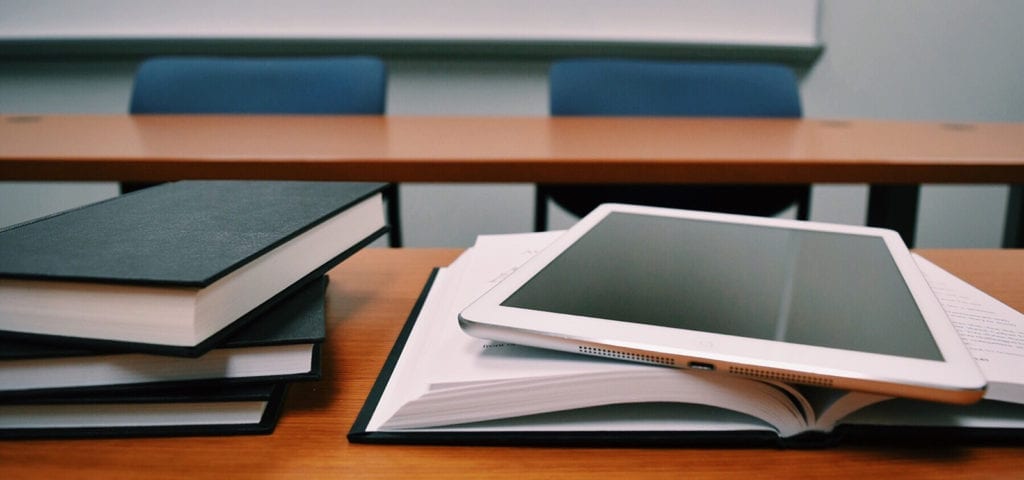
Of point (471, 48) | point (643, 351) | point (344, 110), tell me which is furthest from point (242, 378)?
point (471, 48)

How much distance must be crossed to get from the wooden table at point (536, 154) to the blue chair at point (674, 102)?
1.01 ft

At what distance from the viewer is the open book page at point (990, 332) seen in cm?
29

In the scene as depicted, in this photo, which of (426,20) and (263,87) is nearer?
(263,87)

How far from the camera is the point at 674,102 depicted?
1469mm

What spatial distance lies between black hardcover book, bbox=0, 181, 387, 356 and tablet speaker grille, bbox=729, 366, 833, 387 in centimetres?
23

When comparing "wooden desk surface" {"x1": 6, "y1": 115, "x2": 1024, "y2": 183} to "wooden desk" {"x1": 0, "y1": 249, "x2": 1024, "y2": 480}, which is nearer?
"wooden desk" {"x1": 0, "y1": 249, "x2": 1024, "y2": 480}

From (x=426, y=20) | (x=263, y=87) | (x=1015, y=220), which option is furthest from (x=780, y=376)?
(x=426, y=20)

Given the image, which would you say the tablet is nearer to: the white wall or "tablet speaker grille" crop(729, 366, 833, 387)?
"tablet speaker grille" crop(729, 366, 833, 387)

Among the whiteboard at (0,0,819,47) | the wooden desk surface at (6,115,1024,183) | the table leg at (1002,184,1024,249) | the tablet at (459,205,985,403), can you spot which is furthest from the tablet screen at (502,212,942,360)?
the whiteboard at (0,0,819,47)

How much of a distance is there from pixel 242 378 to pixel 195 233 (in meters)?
0.09

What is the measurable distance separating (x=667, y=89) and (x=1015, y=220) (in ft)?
2.37

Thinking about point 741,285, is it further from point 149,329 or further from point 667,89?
point 667,89

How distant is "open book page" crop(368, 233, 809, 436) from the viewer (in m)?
0.29

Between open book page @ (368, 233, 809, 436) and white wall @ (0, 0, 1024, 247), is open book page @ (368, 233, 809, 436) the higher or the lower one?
the lower one
